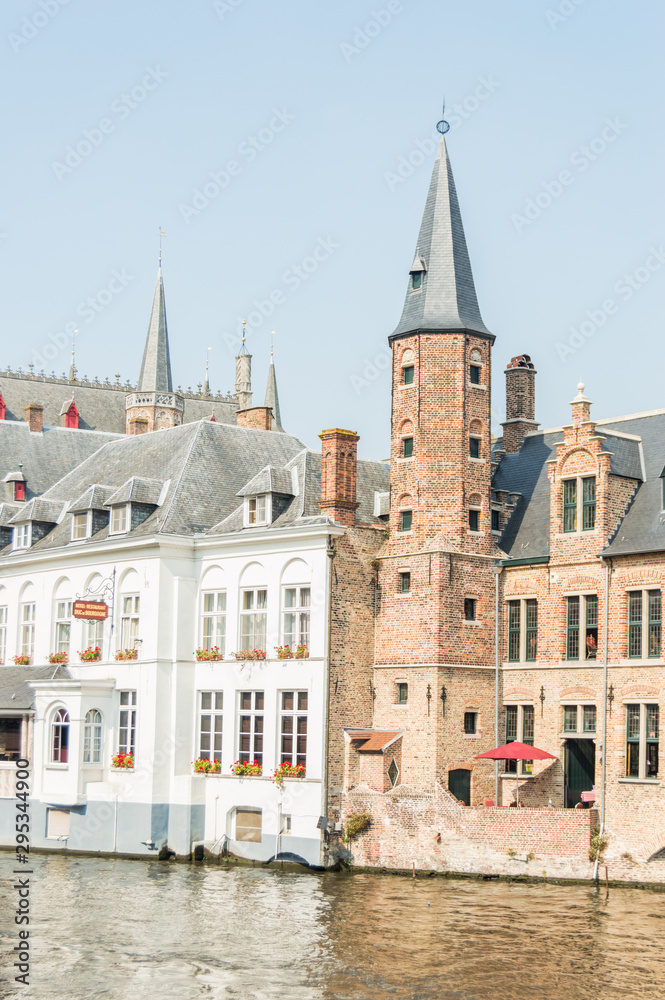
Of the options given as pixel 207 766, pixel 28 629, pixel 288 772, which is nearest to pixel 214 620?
pixel 207 766

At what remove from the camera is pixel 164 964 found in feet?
84.1

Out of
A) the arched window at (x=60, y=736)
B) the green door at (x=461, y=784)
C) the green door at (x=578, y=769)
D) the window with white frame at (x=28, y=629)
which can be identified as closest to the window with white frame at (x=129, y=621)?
the arched window at (x=60, y=736)

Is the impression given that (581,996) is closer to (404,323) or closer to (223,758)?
(223,758)

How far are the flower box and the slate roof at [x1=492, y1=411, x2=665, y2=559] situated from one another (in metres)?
10.7

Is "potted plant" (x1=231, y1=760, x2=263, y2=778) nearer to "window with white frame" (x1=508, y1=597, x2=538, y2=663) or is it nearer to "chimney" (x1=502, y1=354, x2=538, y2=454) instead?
"window with white frame" (x1=508, y1=597, x2=538, y2=663)

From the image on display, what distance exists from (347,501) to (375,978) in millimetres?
17447

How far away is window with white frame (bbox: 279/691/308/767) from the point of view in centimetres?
3866

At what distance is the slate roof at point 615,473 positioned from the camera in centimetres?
3662

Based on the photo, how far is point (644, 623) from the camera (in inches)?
1399

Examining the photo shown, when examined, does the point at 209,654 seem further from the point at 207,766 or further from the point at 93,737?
the point at 93,737

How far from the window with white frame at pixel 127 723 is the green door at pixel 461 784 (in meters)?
10.0

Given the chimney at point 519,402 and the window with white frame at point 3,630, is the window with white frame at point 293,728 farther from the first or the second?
the window with white frame at point 3,630

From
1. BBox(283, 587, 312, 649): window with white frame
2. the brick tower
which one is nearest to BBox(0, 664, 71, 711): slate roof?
BBox(283, 587, 312, 649): window with white frame

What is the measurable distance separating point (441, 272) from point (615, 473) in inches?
319
